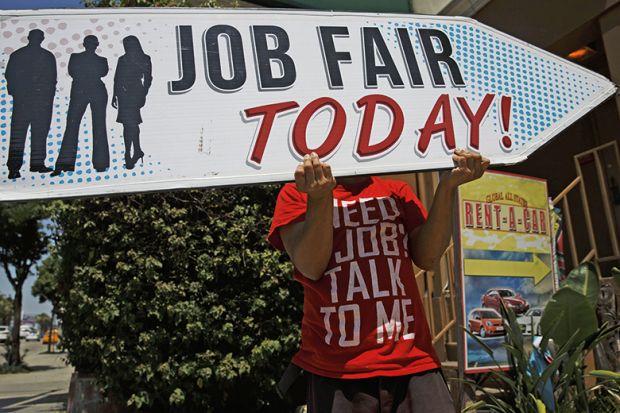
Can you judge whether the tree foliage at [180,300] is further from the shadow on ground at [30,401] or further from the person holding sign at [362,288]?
the shadow on ground at [30,401]

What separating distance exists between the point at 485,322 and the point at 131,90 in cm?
308

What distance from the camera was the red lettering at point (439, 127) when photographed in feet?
5.59

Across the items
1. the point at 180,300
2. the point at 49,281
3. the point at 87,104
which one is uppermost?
the point at 49,281

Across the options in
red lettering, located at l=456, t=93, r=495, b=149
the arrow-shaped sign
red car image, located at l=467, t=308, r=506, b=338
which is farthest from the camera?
the arrow-shaped sign

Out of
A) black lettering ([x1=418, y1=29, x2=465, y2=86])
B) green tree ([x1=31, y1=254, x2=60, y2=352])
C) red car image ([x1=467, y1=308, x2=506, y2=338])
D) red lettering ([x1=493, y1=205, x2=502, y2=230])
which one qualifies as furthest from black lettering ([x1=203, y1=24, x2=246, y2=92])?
green tree ([x1=31, y1=254, x2=60, y2=352])

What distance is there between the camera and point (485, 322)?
372 centimetres

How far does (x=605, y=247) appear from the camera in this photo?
5172 mm

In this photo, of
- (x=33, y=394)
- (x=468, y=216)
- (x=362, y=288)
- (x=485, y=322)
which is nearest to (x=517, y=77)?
(x=362, y=288)

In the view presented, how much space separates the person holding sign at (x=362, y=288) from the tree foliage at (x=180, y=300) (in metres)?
3.03

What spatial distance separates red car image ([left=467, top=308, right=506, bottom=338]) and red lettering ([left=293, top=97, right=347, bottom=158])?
2.56 m

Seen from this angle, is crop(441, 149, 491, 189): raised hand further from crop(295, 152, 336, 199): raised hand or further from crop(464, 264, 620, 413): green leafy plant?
crop(464, 264, 620, 413): green leafy plant

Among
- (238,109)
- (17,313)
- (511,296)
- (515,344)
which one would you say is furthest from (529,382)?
(17,313)

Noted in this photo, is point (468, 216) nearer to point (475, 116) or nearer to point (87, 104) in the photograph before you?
point (475, 116)

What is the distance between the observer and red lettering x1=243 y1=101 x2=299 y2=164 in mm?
1572
